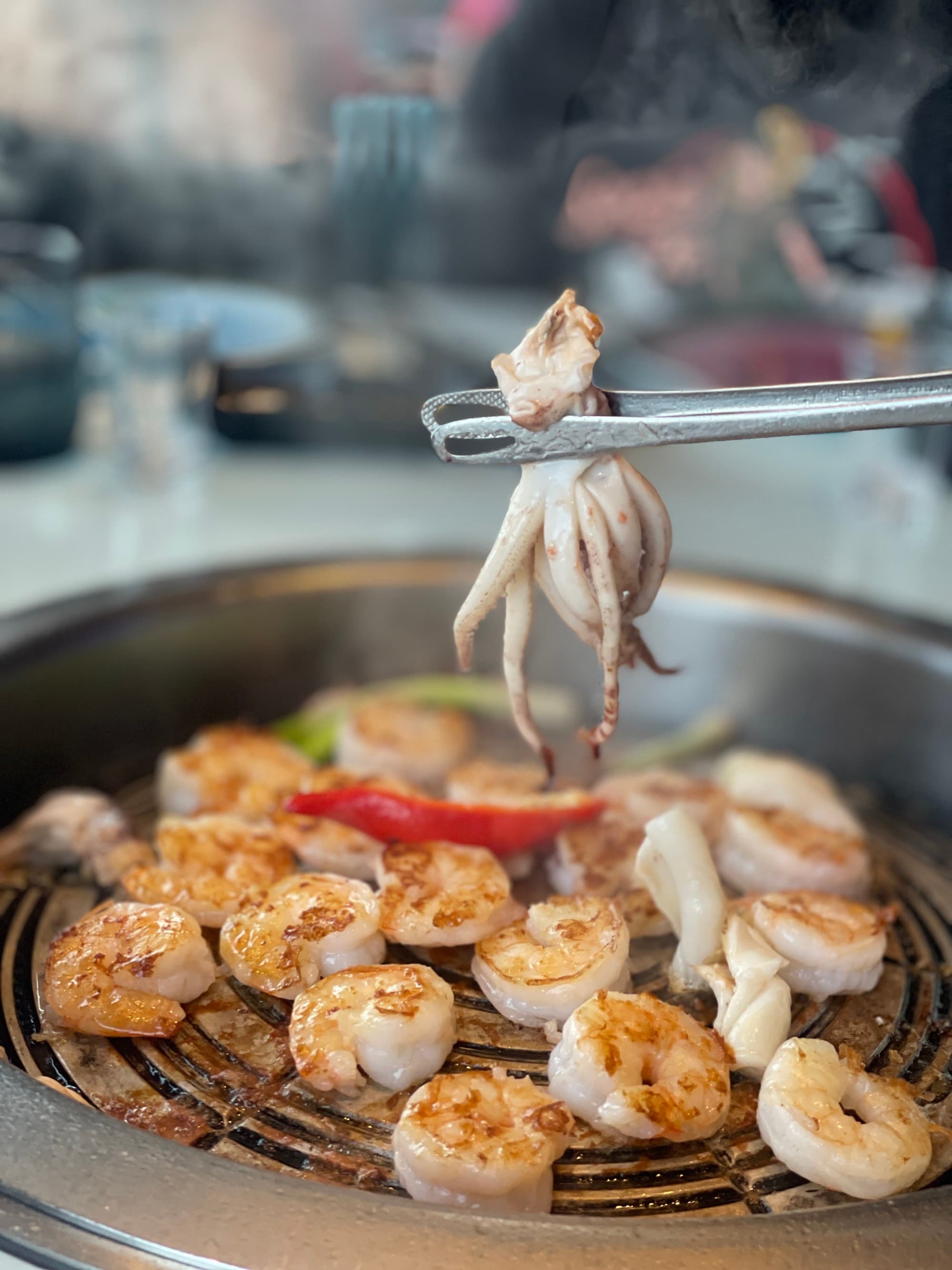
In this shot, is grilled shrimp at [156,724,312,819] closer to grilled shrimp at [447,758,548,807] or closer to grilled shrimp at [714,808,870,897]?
grilled shrimp at [447,758,548,807]

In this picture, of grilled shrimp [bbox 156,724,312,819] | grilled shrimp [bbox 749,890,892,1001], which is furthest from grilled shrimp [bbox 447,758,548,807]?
grilled shrimp [bbox 749,890,892,1001]

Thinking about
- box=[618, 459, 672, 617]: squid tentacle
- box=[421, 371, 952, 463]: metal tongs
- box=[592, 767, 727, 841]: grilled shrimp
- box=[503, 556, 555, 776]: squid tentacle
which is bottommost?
box=[592, 767, 727, 841]: grilled shrimp

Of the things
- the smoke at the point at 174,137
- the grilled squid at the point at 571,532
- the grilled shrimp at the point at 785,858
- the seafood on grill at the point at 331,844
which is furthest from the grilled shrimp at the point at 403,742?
the smoke at the point at 174,137

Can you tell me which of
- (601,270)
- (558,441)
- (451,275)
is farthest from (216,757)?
(601,270)

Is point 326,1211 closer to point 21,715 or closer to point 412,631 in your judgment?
point 21,715

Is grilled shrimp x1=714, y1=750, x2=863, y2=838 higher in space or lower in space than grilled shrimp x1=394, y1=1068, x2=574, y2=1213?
higher

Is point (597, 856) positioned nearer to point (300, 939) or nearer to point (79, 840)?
point (300, 939)

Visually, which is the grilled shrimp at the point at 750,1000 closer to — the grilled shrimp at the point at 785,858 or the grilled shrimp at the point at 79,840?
the grilled shrimp at the point at 785,858
